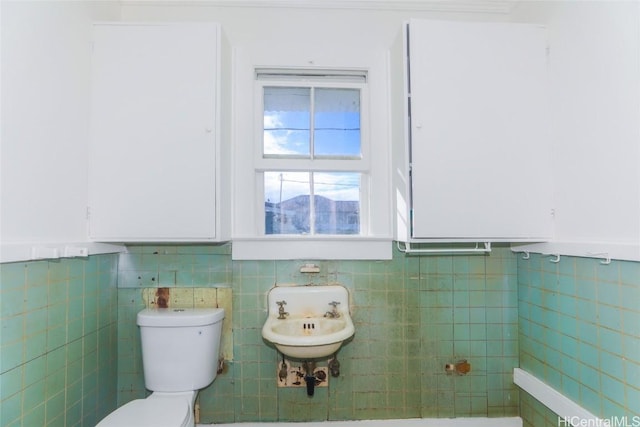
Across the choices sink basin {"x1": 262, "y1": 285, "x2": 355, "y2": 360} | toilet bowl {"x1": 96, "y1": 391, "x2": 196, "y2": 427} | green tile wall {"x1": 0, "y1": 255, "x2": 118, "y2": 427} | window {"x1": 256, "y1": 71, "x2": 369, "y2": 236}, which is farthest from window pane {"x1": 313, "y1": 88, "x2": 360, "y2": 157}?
toilet bowl {"x1": 96, "y1": 391, "x2": 196, "y2": 427}

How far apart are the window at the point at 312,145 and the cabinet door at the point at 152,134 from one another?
0.41 m

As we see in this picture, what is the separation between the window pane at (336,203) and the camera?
76.7 inches

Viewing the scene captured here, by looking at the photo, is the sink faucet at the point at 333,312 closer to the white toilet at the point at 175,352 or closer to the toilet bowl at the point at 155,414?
the white toilet at the point at 175,352

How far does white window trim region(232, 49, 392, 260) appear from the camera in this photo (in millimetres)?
1842

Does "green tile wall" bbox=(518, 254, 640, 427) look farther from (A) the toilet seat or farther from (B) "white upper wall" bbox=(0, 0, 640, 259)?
(A) the toilet seat

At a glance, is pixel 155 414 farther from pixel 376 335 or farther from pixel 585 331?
pixel 585 331

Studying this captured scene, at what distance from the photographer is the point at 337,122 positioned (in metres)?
1.96

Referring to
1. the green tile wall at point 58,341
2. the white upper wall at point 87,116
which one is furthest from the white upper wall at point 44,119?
the green tile wall at point 58,341

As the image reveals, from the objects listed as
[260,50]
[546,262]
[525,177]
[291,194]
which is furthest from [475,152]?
[260,50]

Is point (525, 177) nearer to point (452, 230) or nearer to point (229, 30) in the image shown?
point (452, 230)

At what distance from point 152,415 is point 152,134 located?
3.98 feet

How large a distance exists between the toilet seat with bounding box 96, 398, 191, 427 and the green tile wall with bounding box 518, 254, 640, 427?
168 centimetres

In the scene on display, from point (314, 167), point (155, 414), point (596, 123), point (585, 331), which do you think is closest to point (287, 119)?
point (314, 167)

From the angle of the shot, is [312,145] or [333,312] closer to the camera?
[333,312]
